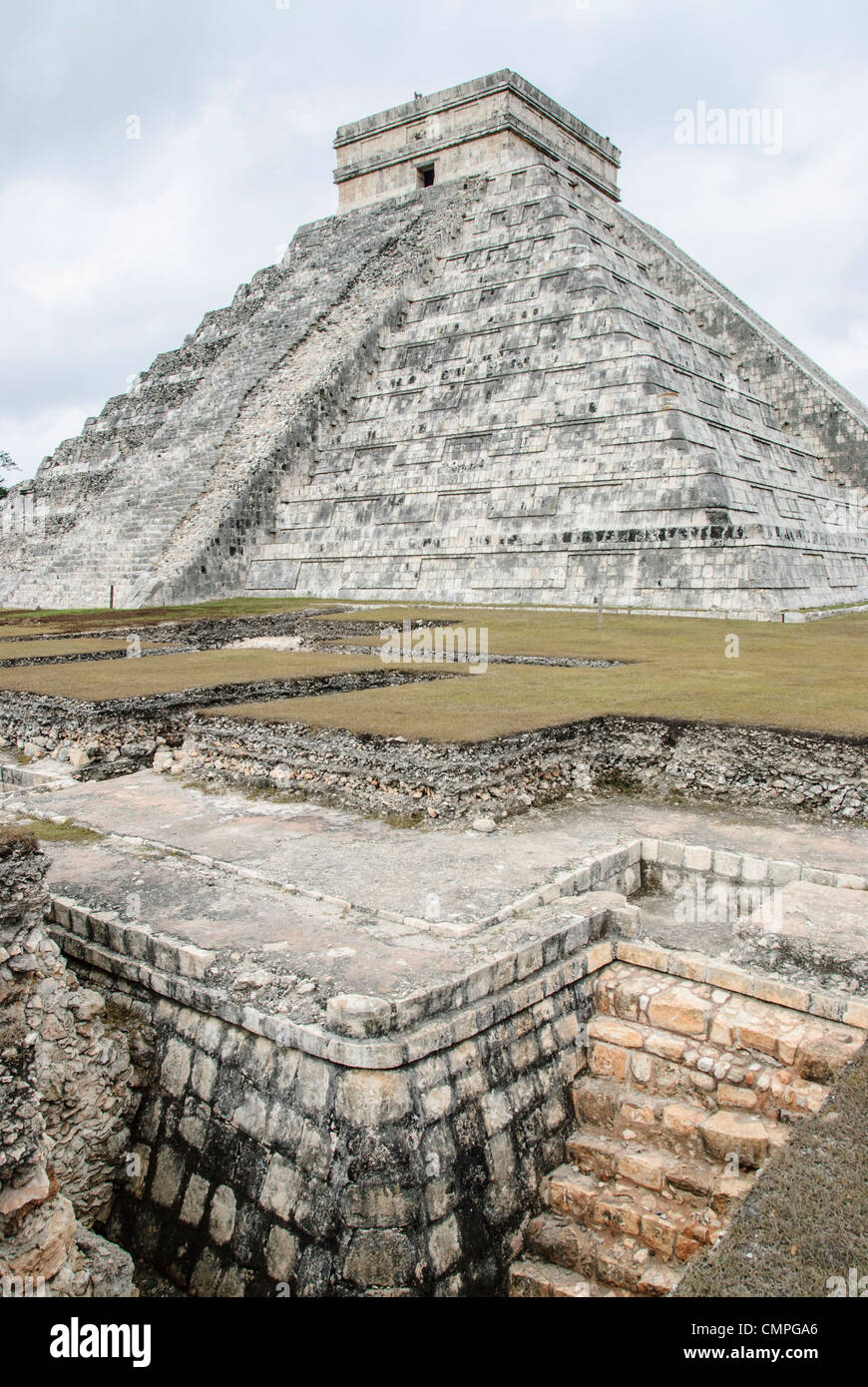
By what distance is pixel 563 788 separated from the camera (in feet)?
25.7

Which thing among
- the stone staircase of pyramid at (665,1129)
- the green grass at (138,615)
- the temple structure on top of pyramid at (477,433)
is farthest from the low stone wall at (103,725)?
the temple structure on top of pyramid at (477,433)

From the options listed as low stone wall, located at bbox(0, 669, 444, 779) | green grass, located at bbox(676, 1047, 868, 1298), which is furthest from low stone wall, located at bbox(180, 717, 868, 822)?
green grass, located at bbox(676, 1047, 868, 1298)

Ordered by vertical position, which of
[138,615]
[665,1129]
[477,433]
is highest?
[477,433]

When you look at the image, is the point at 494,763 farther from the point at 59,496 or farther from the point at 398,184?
the point at 398,184

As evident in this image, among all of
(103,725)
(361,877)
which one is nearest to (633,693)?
(361,877)

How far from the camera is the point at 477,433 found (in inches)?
984

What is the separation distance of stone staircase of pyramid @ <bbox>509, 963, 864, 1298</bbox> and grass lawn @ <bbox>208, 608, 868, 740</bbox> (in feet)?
11.0

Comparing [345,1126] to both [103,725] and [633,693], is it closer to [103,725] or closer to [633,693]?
[103,725]

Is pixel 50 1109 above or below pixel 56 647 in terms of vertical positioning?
below

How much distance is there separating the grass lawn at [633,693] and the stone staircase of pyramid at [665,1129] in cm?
336

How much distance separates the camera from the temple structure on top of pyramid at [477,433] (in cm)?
2183

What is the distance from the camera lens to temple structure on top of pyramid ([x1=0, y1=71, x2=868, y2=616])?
71.6ft

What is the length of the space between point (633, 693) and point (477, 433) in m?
16.7

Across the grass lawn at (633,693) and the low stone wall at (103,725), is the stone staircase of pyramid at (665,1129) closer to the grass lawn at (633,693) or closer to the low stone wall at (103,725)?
the grass lawn at (633,693)
